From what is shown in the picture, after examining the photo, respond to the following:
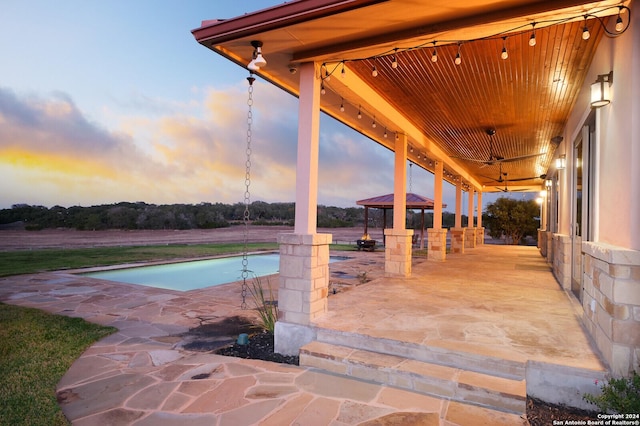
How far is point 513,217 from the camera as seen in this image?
24172 millimetres

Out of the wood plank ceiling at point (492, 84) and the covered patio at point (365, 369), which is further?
the wood plank ceiling at point (492, 84)

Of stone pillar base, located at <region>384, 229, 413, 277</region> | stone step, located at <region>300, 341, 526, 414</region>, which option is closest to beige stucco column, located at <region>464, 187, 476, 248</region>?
stone pillar base, located at <region>384, 229, 413, 277</region>

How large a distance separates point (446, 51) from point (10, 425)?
5970 millimetres

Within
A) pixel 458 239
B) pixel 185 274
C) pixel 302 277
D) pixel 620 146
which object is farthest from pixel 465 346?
pixel 458 239

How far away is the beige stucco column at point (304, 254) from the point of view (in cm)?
431

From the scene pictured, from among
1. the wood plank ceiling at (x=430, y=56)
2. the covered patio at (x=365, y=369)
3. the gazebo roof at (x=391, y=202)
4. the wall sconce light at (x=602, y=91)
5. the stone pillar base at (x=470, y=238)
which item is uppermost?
the wood plank ceiling at (x=430, y=56)

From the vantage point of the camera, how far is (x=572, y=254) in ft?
22.3

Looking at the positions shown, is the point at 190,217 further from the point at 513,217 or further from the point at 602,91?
the point at 602,91

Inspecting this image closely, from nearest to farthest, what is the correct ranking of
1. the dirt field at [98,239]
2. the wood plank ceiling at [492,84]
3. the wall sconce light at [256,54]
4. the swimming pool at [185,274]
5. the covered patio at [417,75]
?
the covered patio at [417,75], the wall sconce light at [256,54], the wood plank ceiling at [492,84], the swimming pool at [185,274], the dirt field at [98,239]

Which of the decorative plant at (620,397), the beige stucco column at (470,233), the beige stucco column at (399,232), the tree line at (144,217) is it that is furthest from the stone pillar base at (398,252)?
the tree line at (144,217)

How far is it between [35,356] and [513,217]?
26351 millimetres

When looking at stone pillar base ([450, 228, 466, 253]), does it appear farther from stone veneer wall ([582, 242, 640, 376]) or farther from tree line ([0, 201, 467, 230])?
tree line ([0, 201, 467, 230])

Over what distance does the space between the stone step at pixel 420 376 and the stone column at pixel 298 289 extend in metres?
0.40

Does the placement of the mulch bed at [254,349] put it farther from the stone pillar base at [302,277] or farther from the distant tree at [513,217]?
the distant tree at [513,217]
